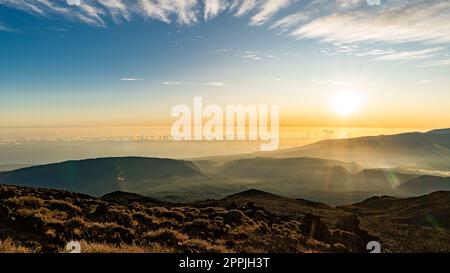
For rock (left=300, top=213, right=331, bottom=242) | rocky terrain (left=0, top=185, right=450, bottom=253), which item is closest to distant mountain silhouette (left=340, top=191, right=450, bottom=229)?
rocky terrain (left=0, top=185, right=450, bottom=253)

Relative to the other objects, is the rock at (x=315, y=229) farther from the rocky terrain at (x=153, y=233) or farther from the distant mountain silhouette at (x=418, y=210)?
the distant mountain silhouette at (x=418, y=210)

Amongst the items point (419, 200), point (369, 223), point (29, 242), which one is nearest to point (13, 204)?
point (29, 242)

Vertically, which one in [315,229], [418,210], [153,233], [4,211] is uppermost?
[4,211]

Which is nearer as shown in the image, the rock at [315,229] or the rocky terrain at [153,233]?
the rocky terrain at [153,233]

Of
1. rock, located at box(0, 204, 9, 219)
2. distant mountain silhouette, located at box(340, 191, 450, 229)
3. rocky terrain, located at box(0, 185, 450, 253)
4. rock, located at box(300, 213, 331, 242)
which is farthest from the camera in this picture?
distant mountain silhouette, located at box(340, 191, 450, 229)

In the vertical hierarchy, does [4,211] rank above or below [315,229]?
above

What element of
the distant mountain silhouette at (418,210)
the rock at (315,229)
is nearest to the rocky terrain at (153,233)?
the rock at (315,229)

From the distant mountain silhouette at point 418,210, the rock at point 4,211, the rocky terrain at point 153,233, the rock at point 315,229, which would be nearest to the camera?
the rocky terrain at point 153,233

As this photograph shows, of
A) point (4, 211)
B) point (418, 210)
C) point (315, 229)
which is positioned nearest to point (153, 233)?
point (4, 211)

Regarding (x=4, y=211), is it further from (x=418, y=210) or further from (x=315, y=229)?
(x=418, y=210)

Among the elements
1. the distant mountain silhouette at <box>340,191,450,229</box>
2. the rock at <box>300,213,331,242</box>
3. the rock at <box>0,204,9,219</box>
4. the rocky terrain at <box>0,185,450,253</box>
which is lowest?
the distant mountain silhouette at <box>340,191,450,229</box>

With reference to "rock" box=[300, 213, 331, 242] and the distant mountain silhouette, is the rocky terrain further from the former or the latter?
the distant mountain silhouette

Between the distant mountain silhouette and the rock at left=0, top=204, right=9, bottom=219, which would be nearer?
the rock at left=0, top=204, right=9, bottom=219
